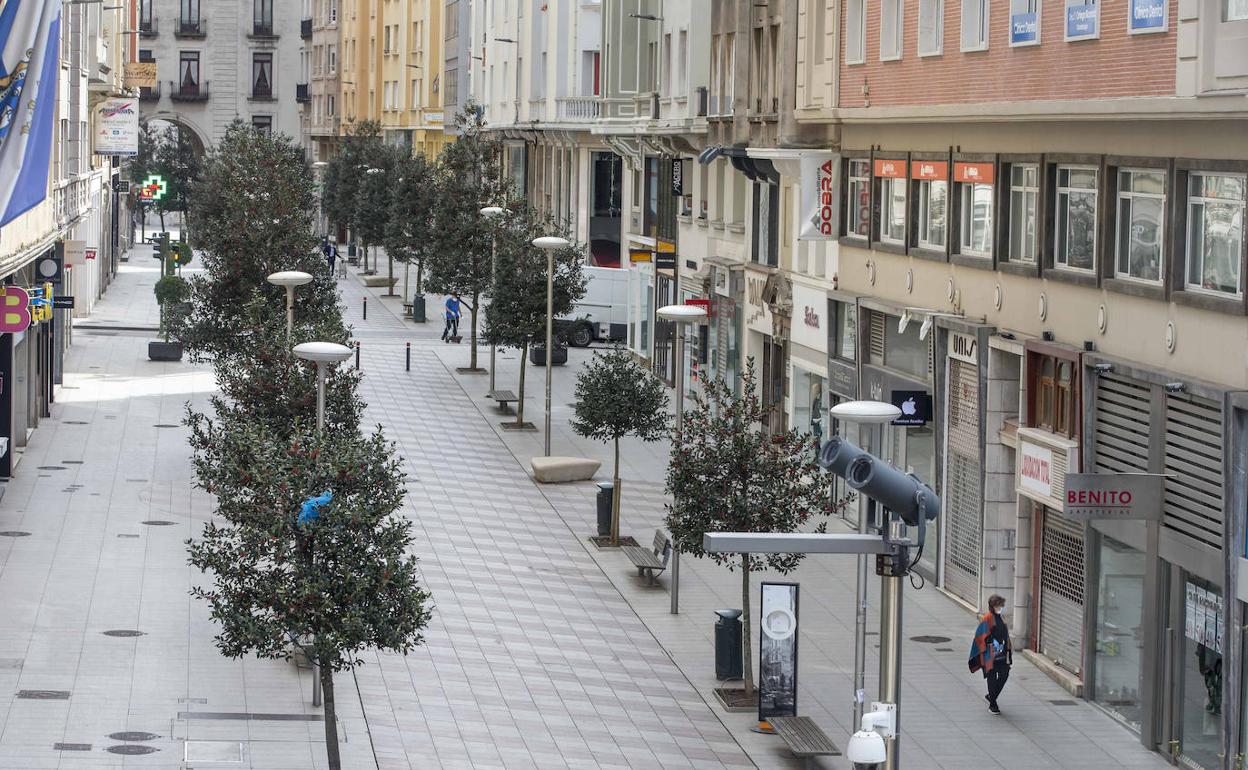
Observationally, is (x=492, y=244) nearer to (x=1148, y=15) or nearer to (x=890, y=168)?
(x=890, y=168)

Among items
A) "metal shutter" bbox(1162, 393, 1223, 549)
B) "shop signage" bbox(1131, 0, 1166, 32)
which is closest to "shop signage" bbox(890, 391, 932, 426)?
"metal shutter" bbox(1162, 393, 1223, 549)

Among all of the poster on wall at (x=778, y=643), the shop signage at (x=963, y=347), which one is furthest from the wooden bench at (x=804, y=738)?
the shop signage at (x=963, y=347)

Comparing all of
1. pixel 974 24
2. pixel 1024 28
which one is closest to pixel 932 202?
pixel 974 24

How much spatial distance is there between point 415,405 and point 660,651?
24199 mm

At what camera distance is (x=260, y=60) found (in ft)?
443

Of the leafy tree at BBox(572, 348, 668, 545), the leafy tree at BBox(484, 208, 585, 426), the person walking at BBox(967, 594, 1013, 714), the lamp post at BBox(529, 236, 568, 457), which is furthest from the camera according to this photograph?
the leafy tree at BBox(484, 208, 585, 426)

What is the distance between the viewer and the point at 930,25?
2952 cm

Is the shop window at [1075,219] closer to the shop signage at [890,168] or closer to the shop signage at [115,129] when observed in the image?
the shop signage at [890,168]

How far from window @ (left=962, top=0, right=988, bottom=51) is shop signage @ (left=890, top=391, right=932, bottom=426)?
211 inches

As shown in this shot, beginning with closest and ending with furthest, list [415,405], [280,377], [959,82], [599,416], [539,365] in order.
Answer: [959,82] → [280,377] → [599,416] → [415,405] → [539,365]

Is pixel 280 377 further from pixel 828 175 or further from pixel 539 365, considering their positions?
pixel 539 365

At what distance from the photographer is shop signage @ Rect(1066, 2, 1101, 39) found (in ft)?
75.5

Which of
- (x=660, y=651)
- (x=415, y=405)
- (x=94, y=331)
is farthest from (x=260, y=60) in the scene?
(x=660, y=651)

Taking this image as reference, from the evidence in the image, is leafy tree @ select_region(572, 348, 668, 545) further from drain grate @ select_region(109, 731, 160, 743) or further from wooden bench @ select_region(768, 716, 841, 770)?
drain grate @ select_region(109, 731, 160, 743)
